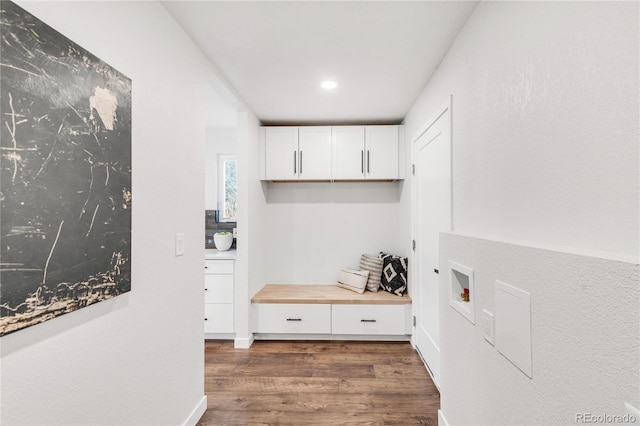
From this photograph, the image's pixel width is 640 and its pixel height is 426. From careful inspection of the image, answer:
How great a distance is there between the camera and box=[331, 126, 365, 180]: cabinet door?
374cm

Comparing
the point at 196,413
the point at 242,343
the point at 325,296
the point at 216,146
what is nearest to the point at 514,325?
the point at 196,413

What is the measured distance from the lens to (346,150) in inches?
147

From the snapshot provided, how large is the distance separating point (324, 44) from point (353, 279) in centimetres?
250

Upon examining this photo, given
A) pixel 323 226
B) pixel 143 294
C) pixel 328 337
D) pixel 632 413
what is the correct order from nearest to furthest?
pixel 632 413 < pixel 143 294 < pixel 328 337 < pixel 323 226


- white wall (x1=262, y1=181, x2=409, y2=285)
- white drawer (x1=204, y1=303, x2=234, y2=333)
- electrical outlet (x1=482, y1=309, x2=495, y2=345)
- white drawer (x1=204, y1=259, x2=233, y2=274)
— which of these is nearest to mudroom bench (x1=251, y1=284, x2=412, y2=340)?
white drawer (x1=204, y1=303, x2=234, y2=333)

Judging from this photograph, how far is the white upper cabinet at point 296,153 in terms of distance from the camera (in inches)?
148

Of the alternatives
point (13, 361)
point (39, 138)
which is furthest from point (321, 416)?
point (39, 138)

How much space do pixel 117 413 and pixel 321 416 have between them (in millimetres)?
1292

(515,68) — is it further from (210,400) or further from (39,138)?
(210,400)

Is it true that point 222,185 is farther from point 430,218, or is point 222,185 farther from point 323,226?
point 430,218

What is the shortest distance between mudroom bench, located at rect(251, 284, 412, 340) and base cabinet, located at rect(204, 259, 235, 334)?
0.26 metres

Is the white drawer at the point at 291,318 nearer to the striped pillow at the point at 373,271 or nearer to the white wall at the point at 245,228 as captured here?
the white wall at the point at 245,228

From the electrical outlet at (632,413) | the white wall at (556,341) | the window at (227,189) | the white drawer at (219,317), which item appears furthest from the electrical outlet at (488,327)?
the window at (227,189)

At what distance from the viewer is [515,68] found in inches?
51.9
